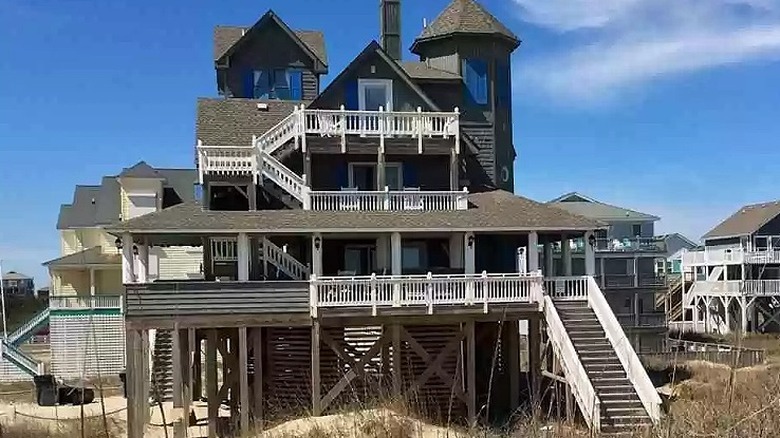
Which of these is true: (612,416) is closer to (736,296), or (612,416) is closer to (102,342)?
(102,342)

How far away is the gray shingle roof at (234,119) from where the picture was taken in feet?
78.8

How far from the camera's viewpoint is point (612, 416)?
17156 mm

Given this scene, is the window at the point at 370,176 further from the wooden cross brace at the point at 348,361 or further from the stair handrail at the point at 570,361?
the stair handrail at the point at 570,361

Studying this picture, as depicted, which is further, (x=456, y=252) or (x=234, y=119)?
(x=234, y=119)

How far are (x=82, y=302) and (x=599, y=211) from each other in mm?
38529

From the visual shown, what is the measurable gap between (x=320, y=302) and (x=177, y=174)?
28.7 meters

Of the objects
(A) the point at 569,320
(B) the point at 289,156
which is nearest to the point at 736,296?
(A) the point at 569,320

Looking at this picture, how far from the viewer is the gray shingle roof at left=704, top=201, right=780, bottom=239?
5297 cm

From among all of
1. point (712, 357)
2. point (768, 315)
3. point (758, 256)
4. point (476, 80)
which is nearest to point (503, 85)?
point (476, 80)

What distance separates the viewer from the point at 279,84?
27.3m

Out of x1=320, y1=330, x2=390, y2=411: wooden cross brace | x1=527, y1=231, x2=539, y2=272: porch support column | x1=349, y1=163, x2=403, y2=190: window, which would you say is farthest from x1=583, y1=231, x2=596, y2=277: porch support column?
x1=320, y1=330, x2=390, y2=411: wooden cross brace

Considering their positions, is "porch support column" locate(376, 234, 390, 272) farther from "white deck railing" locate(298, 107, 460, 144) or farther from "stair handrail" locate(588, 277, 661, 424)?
"stair handrail" locate(588, 277, 661, 424)

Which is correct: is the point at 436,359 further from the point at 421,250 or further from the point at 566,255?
the point at 566,255

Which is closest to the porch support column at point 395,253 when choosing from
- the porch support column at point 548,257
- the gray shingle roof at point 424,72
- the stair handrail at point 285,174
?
the stair handrail at point 285,174
